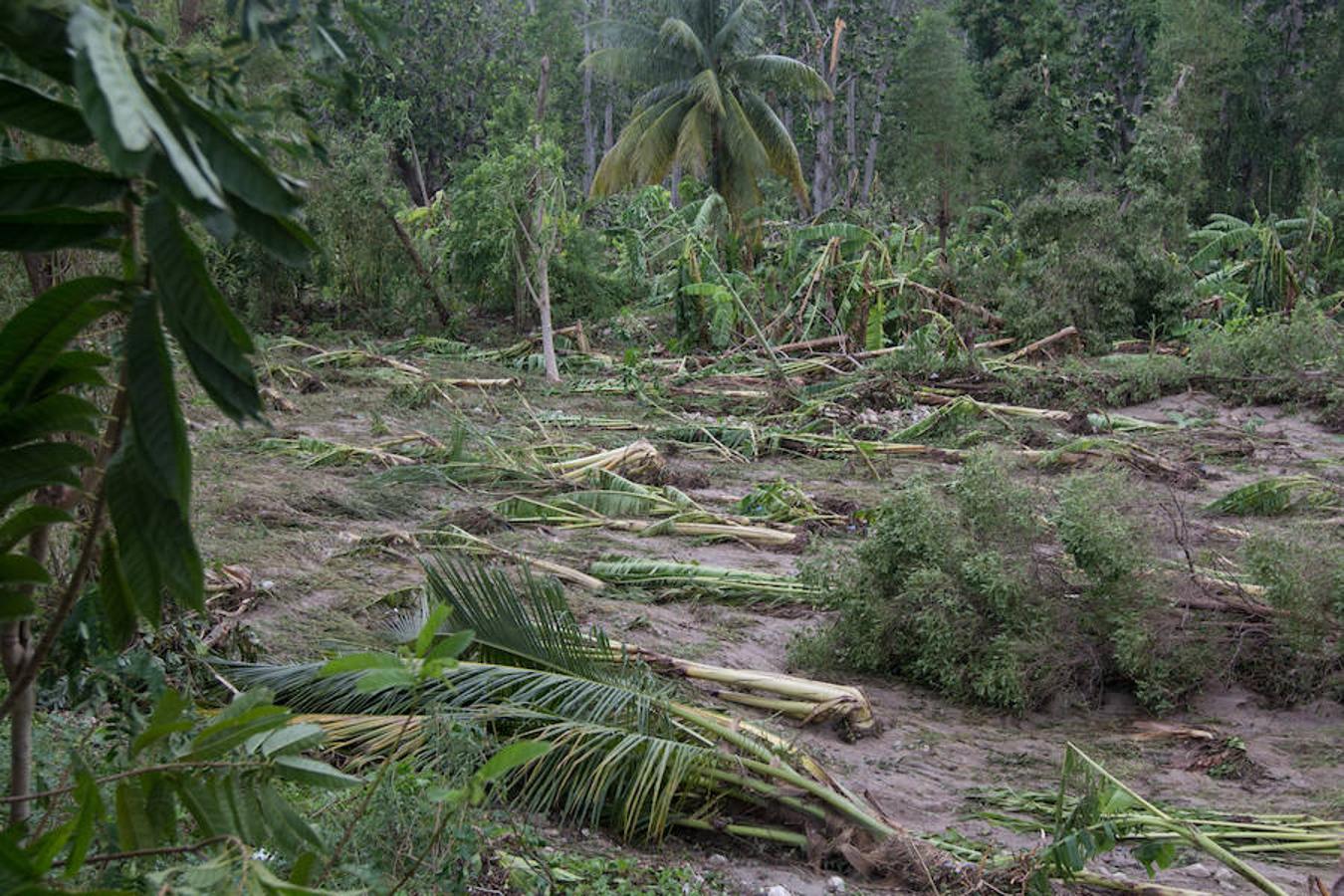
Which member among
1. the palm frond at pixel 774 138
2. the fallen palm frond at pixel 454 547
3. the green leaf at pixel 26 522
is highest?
the palm frond at pixel 774 138

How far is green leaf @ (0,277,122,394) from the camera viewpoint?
1.39 m

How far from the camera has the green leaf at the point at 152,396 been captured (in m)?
1.29

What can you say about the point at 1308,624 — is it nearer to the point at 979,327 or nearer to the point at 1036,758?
the point at 1036,758

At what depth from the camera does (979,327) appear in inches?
643

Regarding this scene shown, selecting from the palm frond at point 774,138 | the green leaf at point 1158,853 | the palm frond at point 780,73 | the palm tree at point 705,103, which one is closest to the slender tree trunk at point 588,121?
the palm tree at point 705,103

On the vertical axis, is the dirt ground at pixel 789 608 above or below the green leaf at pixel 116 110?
below

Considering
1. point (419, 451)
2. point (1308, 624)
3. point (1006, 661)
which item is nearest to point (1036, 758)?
point (1006, 661)

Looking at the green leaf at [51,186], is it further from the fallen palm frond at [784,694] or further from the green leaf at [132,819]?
the fallen palm frond at [784,694]

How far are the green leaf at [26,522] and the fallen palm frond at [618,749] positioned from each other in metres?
2.08

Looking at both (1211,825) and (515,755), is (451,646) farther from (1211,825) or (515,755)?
(1211,825)

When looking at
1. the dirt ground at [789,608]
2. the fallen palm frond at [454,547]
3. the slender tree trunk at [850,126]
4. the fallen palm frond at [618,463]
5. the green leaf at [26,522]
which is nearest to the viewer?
the green leaf at [26,522]

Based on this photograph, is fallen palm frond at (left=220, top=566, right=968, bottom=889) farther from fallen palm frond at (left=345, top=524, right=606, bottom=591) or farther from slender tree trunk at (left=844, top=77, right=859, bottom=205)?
slender tree trunk at (left=844, top=77, right=859, bottom=205)

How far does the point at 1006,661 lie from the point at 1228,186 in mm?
27991

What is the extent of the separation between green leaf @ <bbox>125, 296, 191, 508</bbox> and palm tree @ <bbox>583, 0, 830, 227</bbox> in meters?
22.0
